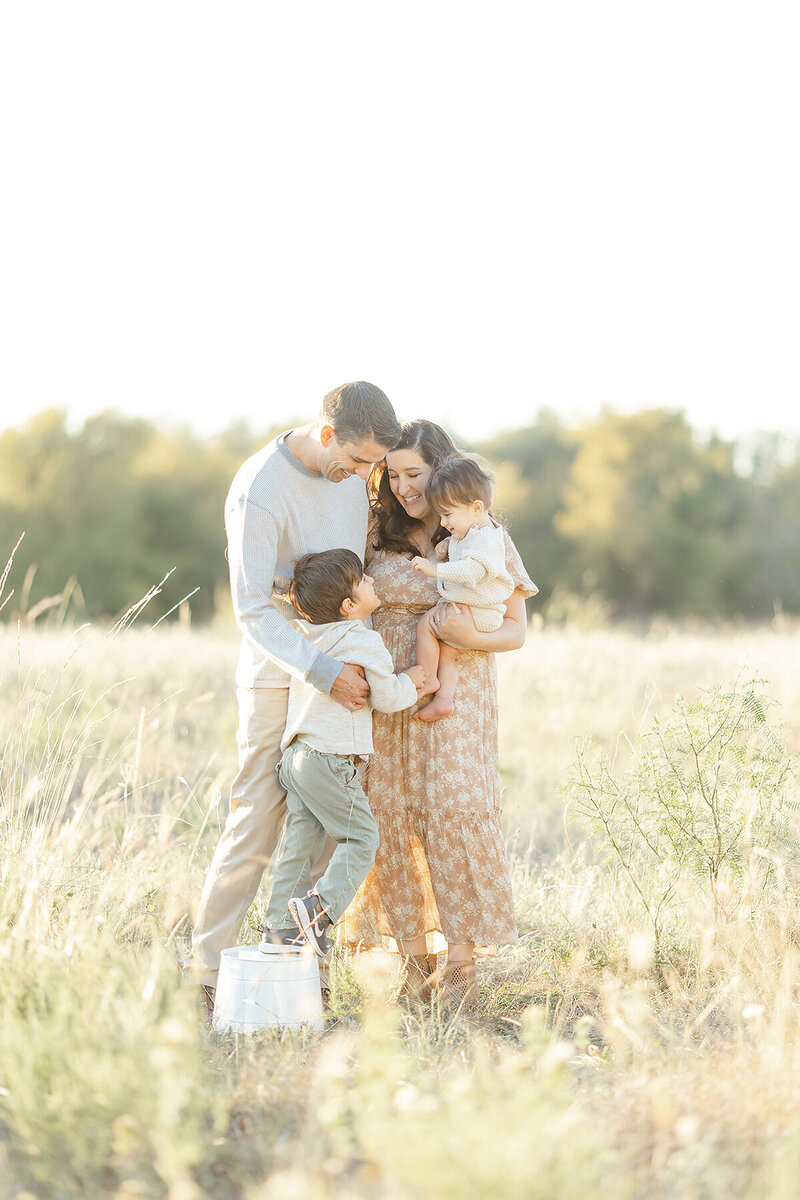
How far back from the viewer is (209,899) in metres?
3.61

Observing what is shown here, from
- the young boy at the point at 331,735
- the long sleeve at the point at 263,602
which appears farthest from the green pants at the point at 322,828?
the long sleeve at the point at 263,602

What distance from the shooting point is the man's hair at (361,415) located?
340 cm

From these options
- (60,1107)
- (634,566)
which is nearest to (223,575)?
(634,566)

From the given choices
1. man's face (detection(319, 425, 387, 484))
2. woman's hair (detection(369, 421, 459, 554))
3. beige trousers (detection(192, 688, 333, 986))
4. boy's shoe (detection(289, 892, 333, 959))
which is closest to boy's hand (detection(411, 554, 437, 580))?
woman's hair (detection(369, 421, 459, 554))

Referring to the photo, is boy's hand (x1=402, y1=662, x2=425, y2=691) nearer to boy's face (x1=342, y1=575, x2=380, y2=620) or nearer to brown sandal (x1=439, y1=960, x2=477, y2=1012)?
boy's face (x1=342, y1=575, x2=380, y2=620)

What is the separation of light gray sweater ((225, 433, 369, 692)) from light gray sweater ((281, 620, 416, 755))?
9 centimetres

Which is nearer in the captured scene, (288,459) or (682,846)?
(288,459)

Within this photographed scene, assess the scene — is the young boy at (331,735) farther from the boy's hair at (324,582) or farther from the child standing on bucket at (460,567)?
the child standing on bucket at (460,567)

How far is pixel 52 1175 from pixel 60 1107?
0.13m

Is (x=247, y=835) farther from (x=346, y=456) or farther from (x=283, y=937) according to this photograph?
(x=346, y=456)

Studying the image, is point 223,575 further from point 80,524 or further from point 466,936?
point 466,936

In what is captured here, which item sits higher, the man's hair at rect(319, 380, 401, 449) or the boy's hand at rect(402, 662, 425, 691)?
the man's hair at rect(319, 380, 401, 449)

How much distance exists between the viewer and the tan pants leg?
3.61m

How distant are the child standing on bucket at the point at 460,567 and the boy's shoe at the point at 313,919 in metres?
0.76
